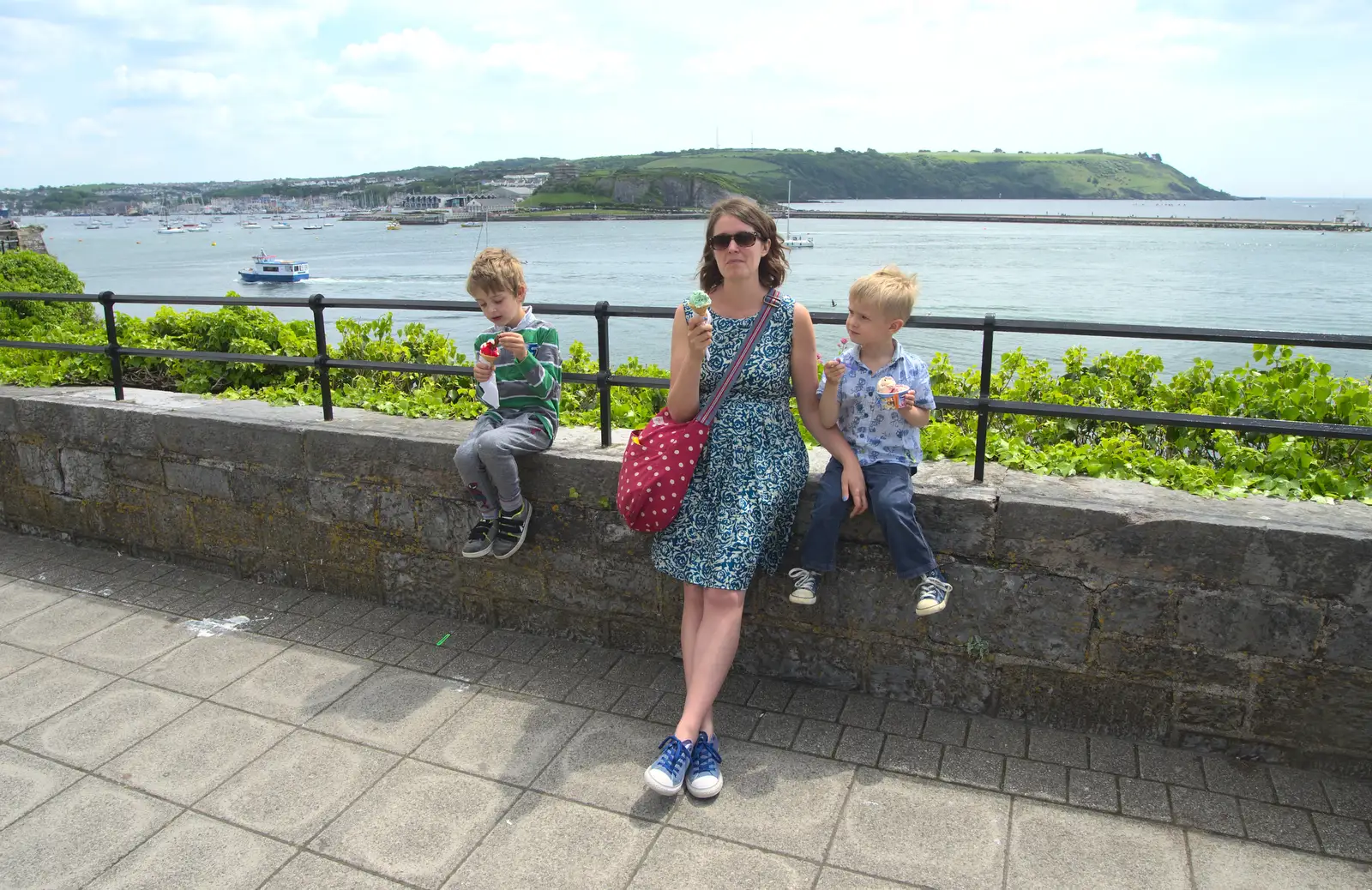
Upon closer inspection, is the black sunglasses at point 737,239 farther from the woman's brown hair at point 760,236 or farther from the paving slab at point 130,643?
the paving slab at point 130,643

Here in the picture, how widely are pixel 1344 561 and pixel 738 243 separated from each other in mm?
2186

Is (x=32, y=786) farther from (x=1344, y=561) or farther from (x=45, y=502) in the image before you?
(x=1344, y=561)

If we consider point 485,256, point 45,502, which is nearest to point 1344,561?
point 485,256

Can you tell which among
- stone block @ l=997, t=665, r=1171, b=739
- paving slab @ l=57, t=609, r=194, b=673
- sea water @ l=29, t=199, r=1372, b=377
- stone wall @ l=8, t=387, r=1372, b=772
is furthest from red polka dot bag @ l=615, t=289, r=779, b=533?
sea water @ l=29, t=199, r=1372, b=377

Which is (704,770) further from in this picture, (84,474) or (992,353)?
(84,474)

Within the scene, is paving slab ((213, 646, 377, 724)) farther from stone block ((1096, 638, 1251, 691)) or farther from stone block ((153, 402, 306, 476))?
stone block ((1096, 638, 1251, 691))

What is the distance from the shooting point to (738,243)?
3.24 metres

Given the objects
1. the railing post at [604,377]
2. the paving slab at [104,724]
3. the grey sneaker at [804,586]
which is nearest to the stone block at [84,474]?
the paving slab at [104,724]

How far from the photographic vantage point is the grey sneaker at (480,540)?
3836mm

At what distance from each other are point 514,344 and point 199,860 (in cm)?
197

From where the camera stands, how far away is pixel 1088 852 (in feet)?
8.84

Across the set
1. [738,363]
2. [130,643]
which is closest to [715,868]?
[738,363]

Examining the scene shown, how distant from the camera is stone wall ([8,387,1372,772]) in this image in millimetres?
2986

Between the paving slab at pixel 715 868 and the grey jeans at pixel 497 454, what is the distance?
156 centimetres
